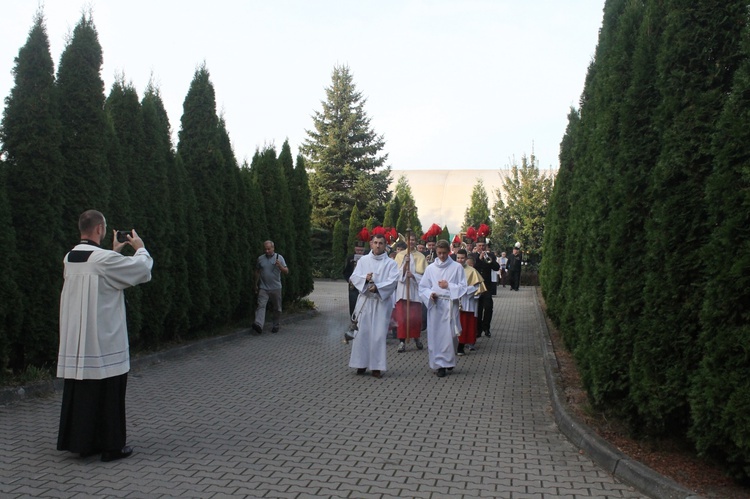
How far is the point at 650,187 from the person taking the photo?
19.6 ft

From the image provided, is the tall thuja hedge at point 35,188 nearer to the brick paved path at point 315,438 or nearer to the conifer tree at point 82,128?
the conifer tree at point 82,128

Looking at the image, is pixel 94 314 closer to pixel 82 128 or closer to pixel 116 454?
pixel 116 454

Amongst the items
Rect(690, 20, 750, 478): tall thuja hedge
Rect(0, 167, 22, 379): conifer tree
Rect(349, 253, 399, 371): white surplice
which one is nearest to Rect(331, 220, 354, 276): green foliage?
Rect(349, 253, 399, 371): white surplice

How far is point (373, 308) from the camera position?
10.6m

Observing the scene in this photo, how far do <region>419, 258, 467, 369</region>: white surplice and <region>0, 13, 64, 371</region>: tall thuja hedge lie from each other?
5.36m

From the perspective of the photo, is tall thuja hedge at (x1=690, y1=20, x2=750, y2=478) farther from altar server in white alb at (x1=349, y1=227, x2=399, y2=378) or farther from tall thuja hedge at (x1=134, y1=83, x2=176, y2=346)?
tall thuja hedge at (x1=134, y1=83, x2=176, y2=346)

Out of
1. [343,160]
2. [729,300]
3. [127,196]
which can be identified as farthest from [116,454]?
[343,160]

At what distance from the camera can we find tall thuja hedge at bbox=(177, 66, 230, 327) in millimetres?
14477

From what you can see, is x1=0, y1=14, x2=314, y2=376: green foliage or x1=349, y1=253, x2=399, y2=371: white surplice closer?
x1=0, y1=14, x2=314, y2=376: green foliage

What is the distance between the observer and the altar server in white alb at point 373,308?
1030cm

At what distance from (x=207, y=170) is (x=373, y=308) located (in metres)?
6.13

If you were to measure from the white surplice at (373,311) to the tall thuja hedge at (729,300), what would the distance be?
5.76 metres

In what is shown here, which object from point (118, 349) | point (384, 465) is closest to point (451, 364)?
point (384, 465)

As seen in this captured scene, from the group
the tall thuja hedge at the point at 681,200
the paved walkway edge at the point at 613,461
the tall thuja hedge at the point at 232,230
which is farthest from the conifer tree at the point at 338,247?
the tall thuja hedge at the point at 681,200
